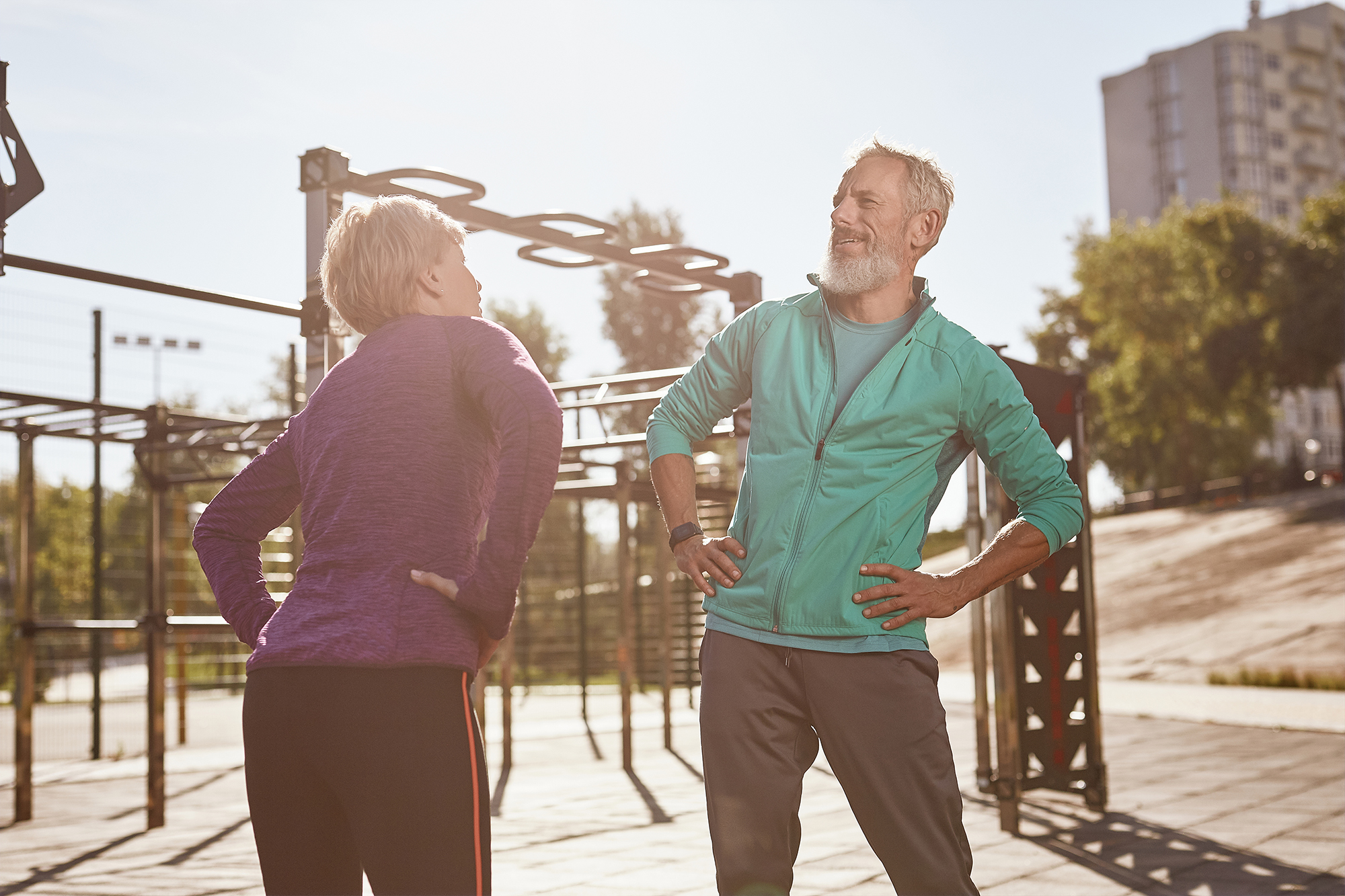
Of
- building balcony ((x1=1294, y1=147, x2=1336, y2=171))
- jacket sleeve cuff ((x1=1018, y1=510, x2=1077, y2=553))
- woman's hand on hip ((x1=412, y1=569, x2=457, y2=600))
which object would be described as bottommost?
woman's hand on hip ((x1=412, y1=569, x2=457, y2=600))

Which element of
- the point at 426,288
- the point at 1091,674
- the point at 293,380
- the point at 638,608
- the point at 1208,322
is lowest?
the point at 638,608

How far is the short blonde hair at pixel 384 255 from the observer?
2020 millimetres

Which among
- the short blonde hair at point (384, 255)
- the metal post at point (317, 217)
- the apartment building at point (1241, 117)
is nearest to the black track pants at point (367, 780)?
the short blonde hair at point (384, 255)

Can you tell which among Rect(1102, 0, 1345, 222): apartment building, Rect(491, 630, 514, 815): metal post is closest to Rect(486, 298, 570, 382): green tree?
Rect(491, 630, 514, 815): metal post

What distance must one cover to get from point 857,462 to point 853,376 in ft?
0.59

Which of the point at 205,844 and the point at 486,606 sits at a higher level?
the point at 486,606

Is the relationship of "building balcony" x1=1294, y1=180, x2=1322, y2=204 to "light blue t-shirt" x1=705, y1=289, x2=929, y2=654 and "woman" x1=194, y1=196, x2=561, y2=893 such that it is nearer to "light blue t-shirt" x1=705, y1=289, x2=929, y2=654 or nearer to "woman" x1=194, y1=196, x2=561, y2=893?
"light blue t-shirt" x1=705, y1=289, x2=929, y2=654

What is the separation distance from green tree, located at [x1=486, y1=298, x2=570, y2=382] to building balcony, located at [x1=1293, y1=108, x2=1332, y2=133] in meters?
54.4

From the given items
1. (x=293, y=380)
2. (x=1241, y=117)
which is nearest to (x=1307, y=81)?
(x=1241, y=117)

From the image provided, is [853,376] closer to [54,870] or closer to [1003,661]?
[1003,661]

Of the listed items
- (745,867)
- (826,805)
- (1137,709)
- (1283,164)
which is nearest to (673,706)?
(1137,709)

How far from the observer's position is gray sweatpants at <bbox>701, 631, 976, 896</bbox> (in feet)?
7.44

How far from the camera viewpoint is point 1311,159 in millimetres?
76500

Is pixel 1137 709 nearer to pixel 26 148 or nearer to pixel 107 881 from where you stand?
pixel 107 881
